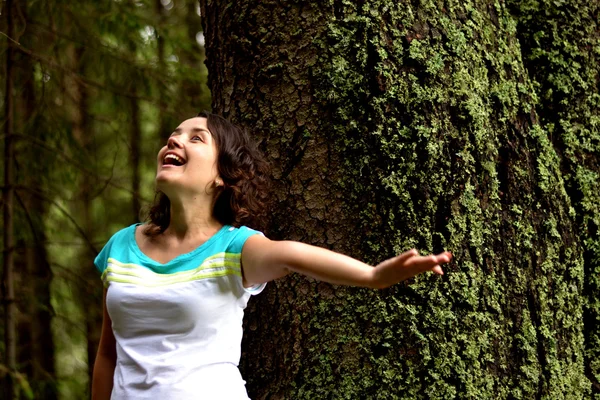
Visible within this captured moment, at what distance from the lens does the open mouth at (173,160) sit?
207 cm

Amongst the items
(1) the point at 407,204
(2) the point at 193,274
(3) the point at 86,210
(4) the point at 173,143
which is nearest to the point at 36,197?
(3) the point at 86,210

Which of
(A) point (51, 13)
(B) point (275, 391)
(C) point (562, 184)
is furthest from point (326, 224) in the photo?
(A) point (51, 13)

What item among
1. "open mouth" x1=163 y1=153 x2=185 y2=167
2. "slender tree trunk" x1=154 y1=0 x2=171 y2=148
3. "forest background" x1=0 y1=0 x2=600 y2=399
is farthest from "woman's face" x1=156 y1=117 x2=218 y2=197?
"slender tree trunk" x1=154 y1=0 x2=171 y2=148

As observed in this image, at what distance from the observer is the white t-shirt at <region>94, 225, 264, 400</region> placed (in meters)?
1.86

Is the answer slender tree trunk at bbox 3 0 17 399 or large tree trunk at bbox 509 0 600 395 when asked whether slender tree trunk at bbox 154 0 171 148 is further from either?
large tree trunk at bbox 509 0 600 395

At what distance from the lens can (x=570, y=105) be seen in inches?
104

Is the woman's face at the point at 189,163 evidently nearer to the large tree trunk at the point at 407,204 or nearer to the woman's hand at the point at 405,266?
the large tree trunk at the point at 407,204

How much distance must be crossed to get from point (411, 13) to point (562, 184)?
87cm

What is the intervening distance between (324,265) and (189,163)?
0.62m


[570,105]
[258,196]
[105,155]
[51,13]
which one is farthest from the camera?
[105,155]

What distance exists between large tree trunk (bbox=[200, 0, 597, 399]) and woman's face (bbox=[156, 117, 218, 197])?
12.6 inches

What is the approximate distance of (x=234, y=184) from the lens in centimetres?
214

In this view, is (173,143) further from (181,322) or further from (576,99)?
(576,99)

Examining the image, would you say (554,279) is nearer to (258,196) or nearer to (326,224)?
(326,224)
